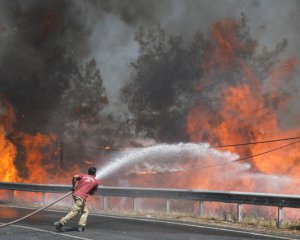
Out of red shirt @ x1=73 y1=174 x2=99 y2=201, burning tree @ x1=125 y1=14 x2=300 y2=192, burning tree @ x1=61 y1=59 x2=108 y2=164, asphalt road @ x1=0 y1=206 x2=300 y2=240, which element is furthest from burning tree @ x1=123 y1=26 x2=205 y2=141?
red shirt @ x1=73 y1=174 x2=99 y2=201

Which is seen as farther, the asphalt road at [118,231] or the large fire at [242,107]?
the large fire at [242,107]

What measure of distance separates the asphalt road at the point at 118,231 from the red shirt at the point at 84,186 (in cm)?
82

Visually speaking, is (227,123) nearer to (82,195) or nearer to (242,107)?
(242,107)

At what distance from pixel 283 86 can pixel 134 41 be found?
501 inches

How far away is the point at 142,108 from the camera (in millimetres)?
36125

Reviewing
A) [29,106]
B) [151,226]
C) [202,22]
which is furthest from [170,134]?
[151,226]

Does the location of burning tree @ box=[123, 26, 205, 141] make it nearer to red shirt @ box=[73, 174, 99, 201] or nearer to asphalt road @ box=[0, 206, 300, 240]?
asphalt road @ box=[0, 206, 300, 240]

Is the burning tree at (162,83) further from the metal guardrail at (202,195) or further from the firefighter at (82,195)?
the firefighter at (82,195)

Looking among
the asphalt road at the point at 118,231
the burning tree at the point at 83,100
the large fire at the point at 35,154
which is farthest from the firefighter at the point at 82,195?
the burning tree at the point at 83,100

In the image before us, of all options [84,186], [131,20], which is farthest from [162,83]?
[84,186]

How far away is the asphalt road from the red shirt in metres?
0.82

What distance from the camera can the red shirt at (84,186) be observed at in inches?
434

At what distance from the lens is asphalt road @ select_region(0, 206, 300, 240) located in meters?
10.1

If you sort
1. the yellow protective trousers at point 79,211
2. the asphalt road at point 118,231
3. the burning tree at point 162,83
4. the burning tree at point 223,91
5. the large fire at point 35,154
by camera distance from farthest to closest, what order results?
the burning tree at point 162,83, the large fire at point 35,154, the burning tree at point 223,91, the yellow protective trousers at point 79,211, the asphalt road at point 118,231
